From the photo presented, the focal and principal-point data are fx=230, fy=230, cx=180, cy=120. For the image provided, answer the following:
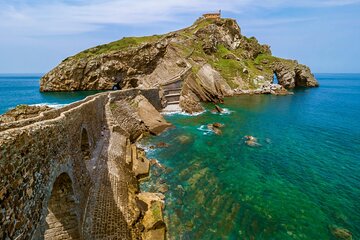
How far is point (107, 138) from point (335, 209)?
25.7m

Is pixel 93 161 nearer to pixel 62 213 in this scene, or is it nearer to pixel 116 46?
pixel 62 213

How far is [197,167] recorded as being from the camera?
Answer: 2880cm

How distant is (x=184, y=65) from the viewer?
74.5 meters

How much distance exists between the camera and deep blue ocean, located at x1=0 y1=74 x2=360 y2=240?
738 inches

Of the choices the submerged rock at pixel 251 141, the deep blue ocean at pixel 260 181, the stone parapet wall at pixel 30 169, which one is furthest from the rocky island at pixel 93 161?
the submerged rock at pixel 251 141

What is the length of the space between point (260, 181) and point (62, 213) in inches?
798

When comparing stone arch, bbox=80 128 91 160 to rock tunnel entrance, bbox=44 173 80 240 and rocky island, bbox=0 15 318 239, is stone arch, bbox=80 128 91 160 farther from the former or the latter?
rock tunnel entrance, bbox=44 173 80 240

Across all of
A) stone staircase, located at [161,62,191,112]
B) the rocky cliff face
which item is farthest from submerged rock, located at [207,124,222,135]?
the rocky cliff face

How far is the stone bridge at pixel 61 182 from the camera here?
8109 mm

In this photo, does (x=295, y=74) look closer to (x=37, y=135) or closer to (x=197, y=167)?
(x=197, y=167)

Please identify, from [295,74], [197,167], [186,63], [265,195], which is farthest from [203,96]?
[295,74]

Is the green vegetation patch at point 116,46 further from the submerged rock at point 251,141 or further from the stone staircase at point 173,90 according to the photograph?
the submerged rock at point 251,141

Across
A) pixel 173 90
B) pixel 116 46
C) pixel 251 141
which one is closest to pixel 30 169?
pixel 251 141

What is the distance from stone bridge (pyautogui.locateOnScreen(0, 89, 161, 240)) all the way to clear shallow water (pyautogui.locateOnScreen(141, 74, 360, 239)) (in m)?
4.71
